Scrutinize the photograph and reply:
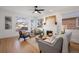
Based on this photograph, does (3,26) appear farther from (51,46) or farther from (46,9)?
(51,46)

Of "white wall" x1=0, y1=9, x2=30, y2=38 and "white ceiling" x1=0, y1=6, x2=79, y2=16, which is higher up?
"white ceiling" x1=0, y1=6, x2=79, y2=16

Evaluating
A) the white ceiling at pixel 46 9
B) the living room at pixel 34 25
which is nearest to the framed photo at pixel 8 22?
the living room at pixel 34 25

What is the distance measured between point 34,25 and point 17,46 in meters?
0.56

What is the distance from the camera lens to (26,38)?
2.16m

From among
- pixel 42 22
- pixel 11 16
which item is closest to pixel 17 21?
pixel 11 16

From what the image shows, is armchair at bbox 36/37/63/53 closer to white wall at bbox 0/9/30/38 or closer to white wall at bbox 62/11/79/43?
white wall at bbox 62/11/79/43

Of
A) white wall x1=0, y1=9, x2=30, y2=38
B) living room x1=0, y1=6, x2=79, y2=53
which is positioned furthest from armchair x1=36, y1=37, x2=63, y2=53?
white wall x1=0, y1=9, x2=30, y2=38

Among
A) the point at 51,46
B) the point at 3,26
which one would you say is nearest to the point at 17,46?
the point at 3,26

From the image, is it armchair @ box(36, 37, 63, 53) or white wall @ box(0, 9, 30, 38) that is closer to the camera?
white wall @ box(0, 9, 30, 38)

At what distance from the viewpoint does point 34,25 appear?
2.13m

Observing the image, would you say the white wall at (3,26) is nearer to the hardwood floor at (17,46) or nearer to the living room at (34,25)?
the living room at (34,25)

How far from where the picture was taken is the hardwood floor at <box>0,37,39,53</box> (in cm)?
207

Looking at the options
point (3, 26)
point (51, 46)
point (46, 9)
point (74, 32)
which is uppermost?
point (46, 9)
